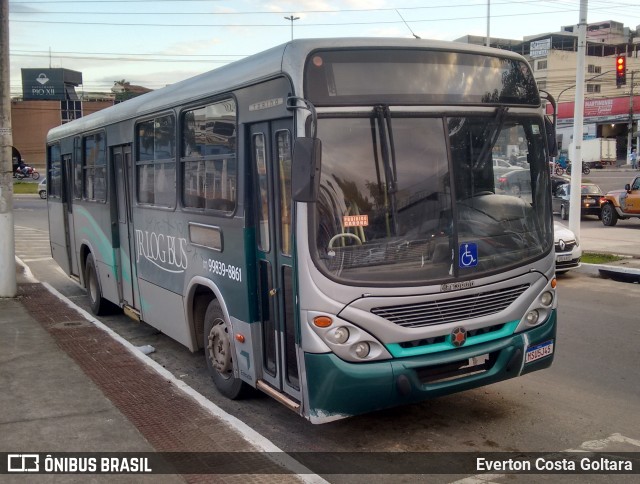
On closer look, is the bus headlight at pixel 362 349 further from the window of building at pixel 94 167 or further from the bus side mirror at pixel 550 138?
the window of building at pixel 94 167

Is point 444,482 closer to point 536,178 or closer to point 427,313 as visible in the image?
point 427,313

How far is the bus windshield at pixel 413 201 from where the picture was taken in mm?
4855

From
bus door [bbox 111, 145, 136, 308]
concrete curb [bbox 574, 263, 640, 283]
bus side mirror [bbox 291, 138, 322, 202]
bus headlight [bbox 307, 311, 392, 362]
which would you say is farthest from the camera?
concrete curb [bbox 574, 263, 640, 283]

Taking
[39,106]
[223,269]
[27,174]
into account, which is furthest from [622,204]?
[39,106]

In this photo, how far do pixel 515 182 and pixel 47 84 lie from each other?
90079 mm

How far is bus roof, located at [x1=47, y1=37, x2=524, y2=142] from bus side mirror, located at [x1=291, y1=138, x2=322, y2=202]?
0.61m

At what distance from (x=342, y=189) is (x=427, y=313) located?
111 cm

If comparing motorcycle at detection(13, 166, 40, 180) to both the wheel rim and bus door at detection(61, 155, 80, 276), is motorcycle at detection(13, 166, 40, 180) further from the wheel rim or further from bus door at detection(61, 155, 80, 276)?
the wheel rim

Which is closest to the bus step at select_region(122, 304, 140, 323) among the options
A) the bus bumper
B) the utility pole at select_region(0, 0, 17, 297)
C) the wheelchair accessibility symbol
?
the utility pole at select_region(0, 0, 17, 297)

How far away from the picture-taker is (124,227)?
9.12 m

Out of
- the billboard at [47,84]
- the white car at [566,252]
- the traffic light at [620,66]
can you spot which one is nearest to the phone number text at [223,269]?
the white car at [566,252]

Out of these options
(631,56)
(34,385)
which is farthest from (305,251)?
(631,56)

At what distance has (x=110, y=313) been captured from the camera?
10.9 metres

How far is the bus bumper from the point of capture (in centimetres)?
479
